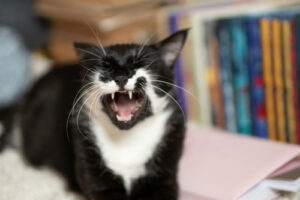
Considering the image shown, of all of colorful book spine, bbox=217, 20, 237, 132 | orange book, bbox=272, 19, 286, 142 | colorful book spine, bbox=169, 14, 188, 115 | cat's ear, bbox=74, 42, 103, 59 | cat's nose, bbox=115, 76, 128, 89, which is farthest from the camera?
colorful book spine, bbox=169, 14, 188, 115

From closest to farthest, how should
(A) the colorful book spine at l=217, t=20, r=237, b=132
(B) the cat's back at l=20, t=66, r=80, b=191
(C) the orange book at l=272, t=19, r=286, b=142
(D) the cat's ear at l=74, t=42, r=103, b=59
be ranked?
1. (D) the cat's ear at l=74, t=42, r=103, b=59
2. (B) the cat's back at l=20, t=66, r=80, b=191
3. (C) the orange book at l=272, t=19, r=286, b=142
4. (A) the colorful book spine at l=217, t=20, r=237, b=132

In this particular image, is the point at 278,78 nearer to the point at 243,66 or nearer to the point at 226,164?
the point at 243,66

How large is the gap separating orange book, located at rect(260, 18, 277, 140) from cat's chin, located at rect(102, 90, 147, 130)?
60 centimetres

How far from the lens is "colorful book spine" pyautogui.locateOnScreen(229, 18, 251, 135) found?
1.39m

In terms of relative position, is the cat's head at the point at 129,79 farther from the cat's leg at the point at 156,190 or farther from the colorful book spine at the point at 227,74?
the colorful book spine at the point at 227,74

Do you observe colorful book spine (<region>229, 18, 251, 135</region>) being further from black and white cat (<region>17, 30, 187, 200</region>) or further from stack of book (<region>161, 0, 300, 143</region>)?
black and white cat (<region>17, 30, 187, 200</region>)

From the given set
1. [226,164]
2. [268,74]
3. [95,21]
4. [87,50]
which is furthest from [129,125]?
[95,21]

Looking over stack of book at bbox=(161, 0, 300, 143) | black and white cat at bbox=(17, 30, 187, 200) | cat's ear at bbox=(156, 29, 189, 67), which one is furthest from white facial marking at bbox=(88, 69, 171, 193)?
stack of book at bbox=(161, 0, 300, 143)

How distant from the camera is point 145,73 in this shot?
0.92 meters

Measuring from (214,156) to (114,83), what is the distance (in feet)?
1.56

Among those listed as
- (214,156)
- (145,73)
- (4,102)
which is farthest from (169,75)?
(4,102)

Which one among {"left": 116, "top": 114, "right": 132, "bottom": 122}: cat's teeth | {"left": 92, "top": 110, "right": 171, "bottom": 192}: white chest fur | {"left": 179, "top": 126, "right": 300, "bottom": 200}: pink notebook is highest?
{"left": 116, "top": 114, "right": 132, "bottom": 122}: cat's teeth

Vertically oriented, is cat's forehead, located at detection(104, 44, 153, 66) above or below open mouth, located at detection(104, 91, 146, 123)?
above

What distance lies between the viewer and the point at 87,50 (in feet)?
3.24
